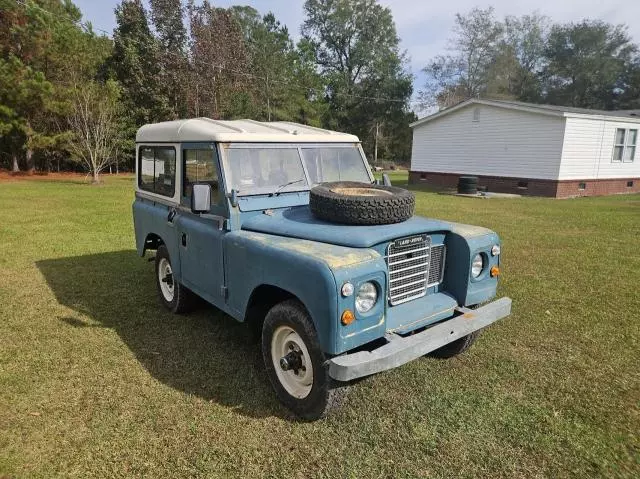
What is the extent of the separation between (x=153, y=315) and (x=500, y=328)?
410cm

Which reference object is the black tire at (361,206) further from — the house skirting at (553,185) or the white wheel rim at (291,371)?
the house skirting at (553,185)

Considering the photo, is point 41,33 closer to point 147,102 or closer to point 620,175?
point 147,102

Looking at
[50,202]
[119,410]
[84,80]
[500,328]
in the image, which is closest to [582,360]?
[500,328]

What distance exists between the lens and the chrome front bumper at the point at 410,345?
2.80 meters

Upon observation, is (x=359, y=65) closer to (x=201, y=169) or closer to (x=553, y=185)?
(x=553, y=185)

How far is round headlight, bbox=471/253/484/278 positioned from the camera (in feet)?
12.5

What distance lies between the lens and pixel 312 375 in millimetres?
3219

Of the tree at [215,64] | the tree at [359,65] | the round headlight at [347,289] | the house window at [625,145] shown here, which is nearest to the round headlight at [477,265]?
the round headlight at [347,289]

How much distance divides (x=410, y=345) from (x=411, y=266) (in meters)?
0.72

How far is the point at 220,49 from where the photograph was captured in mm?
30172

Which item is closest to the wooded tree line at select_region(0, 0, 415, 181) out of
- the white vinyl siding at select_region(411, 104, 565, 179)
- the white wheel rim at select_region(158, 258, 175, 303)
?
the white vinyl siding at select_region(411, 104, 565, 179)

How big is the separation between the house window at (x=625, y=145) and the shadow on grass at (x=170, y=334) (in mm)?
21039

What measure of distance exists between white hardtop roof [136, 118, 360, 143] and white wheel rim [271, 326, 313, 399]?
1829mm

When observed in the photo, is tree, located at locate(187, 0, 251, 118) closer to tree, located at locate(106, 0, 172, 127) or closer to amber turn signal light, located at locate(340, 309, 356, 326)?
tree, located at locate(106, 0, 172, 127)
